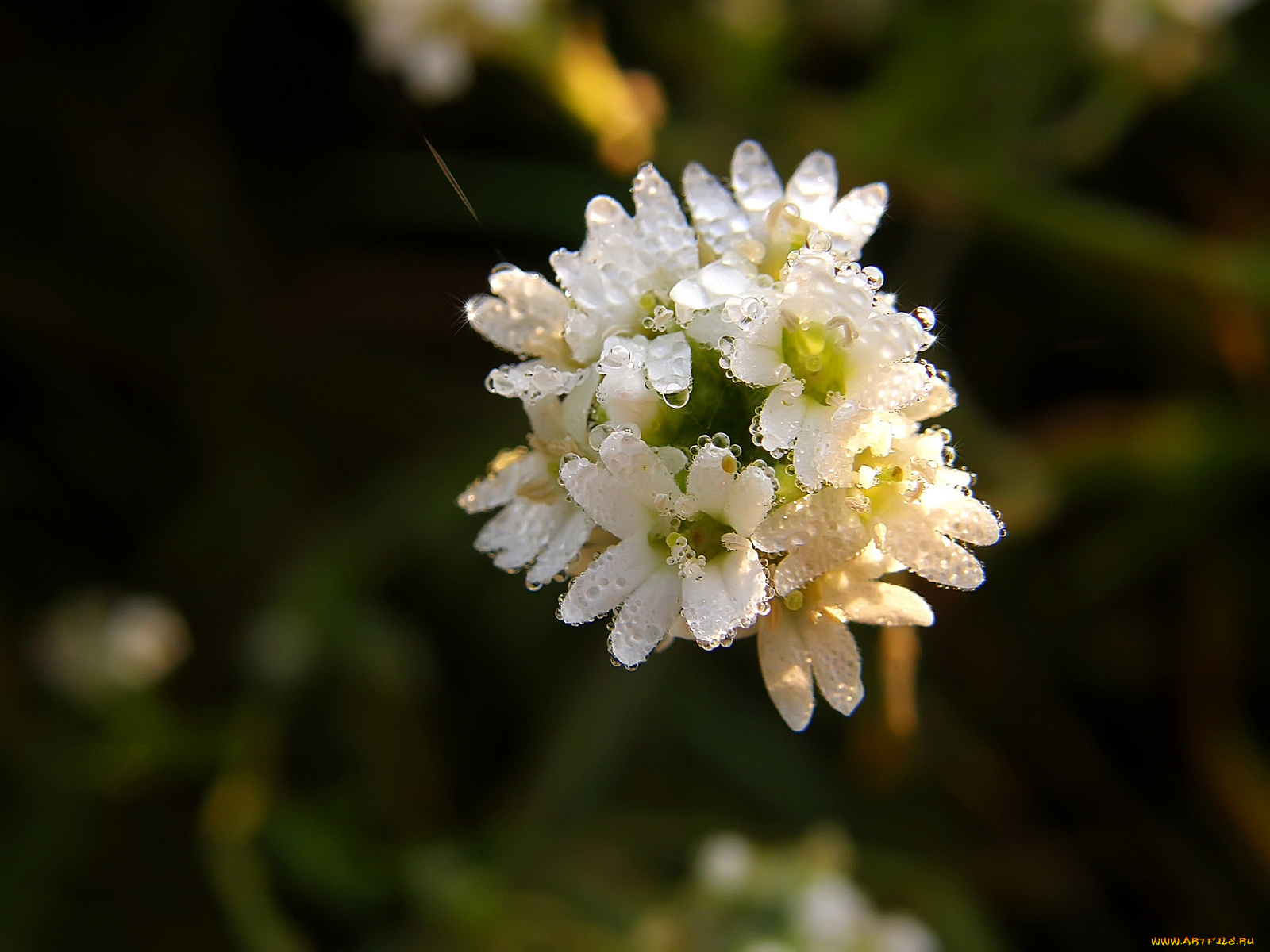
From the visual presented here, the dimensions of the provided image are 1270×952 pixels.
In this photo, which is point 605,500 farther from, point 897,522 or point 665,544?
point 897,522

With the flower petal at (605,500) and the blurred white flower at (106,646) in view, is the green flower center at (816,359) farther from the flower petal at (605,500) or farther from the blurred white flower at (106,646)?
the blurred white flower at (106,646)

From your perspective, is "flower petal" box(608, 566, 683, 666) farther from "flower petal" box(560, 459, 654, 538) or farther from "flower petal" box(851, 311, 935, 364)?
"flower petal" box(851, 311, 935, 364)

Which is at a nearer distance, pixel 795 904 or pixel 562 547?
pixel 562 547

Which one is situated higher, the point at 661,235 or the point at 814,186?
the point at 814,186

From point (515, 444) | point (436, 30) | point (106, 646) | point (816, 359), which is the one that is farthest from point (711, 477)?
point (106, 646)

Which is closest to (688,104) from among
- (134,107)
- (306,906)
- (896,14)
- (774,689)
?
(896,14)

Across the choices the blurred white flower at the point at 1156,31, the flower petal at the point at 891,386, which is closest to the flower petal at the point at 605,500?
the flower petal at the point at 891,386

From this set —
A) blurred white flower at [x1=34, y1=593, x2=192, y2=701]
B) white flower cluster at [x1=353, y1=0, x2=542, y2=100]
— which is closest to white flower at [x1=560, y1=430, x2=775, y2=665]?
white flower cluster at [x1=353, y1=0, x2=542, y2=100]
